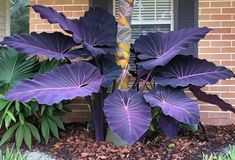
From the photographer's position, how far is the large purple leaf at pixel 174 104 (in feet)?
13.8

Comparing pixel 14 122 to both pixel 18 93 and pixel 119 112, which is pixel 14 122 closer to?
pixel 18 93

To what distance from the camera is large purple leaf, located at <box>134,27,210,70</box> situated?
4680 millimetres

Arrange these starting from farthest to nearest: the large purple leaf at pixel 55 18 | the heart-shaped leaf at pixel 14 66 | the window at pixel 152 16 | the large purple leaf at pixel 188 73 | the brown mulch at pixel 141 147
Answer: the window at pixel 152 16
the heart-shaped leaf at pixel 14 66
the large purple leaf at pixel 188 73
the large purple leaf at pixel 55 18
the brown mulch at pixel 141 147

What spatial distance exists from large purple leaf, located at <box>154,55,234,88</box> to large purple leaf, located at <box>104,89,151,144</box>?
0.41 meters


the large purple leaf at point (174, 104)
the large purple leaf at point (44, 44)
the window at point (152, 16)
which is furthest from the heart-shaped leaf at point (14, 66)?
the large purple leaf at point (174, 104)

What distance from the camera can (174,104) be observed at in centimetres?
442

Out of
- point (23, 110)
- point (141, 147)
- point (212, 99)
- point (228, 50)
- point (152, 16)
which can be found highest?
point (152, 16)

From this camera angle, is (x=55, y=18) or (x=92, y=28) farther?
(x=92, y=28)

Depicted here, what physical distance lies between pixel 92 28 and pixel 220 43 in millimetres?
1803

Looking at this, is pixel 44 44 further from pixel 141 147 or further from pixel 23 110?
pixel 141 147

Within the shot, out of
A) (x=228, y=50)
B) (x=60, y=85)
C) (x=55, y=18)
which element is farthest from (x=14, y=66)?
(x=228, y=50)

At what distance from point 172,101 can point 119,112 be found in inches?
24.4

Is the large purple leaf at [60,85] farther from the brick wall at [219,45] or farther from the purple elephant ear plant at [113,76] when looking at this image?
the brick wall at [219,45]

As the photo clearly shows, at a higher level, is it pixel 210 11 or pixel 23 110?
pixel 210 11
